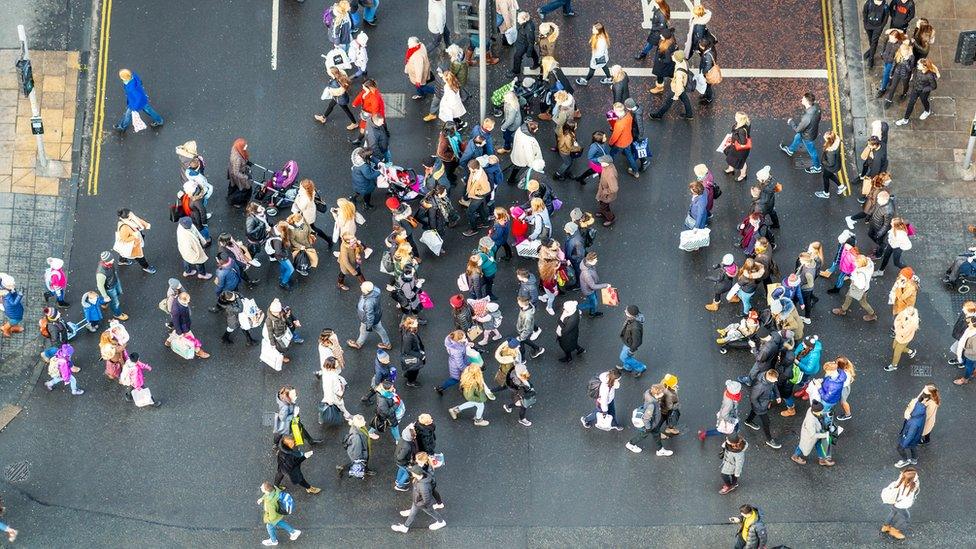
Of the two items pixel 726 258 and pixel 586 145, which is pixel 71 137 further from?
pixel 726 258

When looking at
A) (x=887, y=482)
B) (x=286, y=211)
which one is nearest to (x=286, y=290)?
(x=286, y=211)

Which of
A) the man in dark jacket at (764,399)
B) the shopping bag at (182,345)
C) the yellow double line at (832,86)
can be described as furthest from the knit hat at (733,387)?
the shopping bag at (182,345)

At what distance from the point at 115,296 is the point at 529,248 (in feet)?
26.0

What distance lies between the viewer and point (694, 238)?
33.0m

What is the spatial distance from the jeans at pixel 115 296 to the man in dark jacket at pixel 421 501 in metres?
6.89

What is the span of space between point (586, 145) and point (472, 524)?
9337 millimetres

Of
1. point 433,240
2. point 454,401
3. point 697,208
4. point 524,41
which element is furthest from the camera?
point 524,41

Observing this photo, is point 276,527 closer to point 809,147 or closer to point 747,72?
point 809,147

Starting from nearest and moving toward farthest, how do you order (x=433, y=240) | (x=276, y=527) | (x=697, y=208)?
1. (x=276, y=527)
2. (x=697, y=208)
3. (x=433, y=240)

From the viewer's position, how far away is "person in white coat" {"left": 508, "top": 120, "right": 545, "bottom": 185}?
109 feet

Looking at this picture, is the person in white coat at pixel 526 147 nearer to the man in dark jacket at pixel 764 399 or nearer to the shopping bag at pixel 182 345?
the man in dark jacket at pixel 764 399

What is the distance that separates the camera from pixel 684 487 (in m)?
29.9

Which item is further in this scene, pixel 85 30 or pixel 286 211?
pixel 85 30

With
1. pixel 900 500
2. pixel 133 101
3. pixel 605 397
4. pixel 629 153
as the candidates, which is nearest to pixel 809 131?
pixel 629 153
